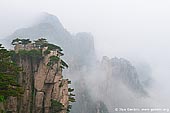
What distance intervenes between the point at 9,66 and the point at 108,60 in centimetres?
8838

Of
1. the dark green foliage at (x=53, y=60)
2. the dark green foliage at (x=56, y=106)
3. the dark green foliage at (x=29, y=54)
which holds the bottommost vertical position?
the dark green foliage at (x=56, y=106)

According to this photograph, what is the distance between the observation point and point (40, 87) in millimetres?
39906

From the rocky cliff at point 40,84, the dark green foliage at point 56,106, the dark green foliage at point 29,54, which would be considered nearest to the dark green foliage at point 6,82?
the dark green foliage at point 29,54

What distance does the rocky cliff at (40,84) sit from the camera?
128ft

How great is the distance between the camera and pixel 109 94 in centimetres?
11375

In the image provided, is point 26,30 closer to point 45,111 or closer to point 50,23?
point 50,23

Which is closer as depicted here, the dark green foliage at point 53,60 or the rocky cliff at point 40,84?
the rocky cliff at point 40,84

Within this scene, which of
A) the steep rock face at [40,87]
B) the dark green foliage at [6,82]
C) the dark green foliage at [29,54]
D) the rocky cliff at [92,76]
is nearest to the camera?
the dark green foliage at [6,82]

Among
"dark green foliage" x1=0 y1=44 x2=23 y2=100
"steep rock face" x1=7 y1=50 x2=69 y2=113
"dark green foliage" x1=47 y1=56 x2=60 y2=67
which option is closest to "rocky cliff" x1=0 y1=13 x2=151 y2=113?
"steep rock face" x1=7 y1=50 x2=69 y2=113

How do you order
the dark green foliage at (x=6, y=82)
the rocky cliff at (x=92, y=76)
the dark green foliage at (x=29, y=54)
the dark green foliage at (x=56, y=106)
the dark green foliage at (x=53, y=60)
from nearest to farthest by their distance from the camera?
the dark green foliage at (x=6, y=82) → the dark green foliage at (x=56, y=106) → the dark green foliage at (x=53, y=60) → the dark green foliage at (x=29, y=54) → the rocky cliff at (x=92, y=76)

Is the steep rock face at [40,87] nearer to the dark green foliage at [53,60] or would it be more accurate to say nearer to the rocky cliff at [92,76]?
the dark green foliage at [53,60]

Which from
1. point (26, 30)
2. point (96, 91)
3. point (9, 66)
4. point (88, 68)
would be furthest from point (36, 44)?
point (26, 30)

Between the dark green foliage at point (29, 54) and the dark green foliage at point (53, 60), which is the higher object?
the dark green foliage at point (29, 54)

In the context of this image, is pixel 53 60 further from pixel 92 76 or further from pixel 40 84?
pixel 92 76
